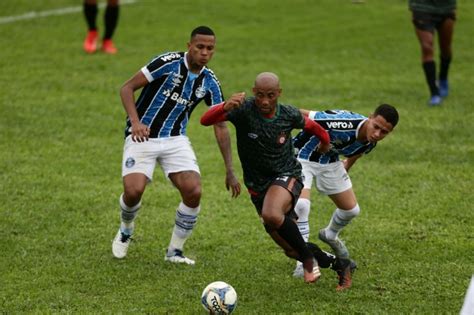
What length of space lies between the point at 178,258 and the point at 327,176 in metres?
1.62

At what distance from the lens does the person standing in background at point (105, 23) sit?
17219mm

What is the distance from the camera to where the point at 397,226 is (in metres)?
9.94

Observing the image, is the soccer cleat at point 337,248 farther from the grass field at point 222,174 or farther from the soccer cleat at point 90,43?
the soccer cleat at point 90,43

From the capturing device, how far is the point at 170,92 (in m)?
8.67

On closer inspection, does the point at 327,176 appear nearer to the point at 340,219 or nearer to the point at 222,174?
the point at 340,219

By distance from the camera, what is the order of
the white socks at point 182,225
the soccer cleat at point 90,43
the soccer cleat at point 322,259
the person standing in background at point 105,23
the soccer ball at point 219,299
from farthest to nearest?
the soccer cleat at point 90,43, the person standing in background at point 105,23, the white socks at point 182,225, the soccer cleat at point 322,259, the soccer ball at point 219,299

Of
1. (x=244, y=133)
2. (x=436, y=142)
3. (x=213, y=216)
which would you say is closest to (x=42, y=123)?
(x=213, y=216)

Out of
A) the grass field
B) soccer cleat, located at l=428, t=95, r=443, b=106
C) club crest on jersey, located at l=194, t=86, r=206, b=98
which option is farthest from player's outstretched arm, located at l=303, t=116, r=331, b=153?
soccer cleat, located at l=428, t=95, r=443, b=106

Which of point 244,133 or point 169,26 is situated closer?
point 244,133

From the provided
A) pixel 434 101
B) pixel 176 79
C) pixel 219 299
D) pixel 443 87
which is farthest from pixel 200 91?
pixel 443 87

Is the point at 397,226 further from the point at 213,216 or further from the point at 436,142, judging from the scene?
the point at 436,142

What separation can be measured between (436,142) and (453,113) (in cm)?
148

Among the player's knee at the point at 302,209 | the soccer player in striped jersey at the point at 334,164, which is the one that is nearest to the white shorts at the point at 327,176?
the soccer player in striped jersey at the point at 334,164

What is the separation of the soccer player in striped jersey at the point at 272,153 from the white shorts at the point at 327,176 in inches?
17.7
